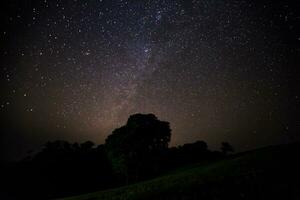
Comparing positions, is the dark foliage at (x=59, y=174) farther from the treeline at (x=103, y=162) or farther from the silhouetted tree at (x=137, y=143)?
the silhouetted tree at (x=137, y=143)

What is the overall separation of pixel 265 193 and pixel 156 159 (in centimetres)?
4713

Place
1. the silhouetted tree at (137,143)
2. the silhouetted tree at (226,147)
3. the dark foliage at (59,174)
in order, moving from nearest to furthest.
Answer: the silhouetted tree at (137,143)
the dark foliage at (59,174)
the silhouetted tree at (226,147)

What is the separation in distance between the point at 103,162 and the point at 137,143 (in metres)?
25.8

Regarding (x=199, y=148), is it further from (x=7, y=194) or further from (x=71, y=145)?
(x=7, y=194)

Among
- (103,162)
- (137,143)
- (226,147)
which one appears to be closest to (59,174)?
(103,162)

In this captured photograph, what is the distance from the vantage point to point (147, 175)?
6512 centimetres

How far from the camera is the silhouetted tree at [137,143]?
60150 mm

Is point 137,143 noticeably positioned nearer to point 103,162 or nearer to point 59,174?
point 103,162

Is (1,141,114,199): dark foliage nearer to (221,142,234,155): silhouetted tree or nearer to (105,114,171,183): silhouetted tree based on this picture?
(105,114,171,183): silhouetted tree

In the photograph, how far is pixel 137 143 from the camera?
59.9 m

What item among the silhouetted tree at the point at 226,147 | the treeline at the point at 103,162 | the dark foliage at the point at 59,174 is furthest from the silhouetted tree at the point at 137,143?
the silhouetted tree at the point at 226,147

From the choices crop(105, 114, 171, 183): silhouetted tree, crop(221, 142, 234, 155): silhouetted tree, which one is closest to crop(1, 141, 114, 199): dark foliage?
crop(105, 114, 171, 183): silhouetted tree

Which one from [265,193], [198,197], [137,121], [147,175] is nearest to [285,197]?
[265,193]

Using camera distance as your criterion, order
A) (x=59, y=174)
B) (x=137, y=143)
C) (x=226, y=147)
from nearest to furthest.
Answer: (x=137, y=143), (x=59, y=174), (x=226, y=147)
